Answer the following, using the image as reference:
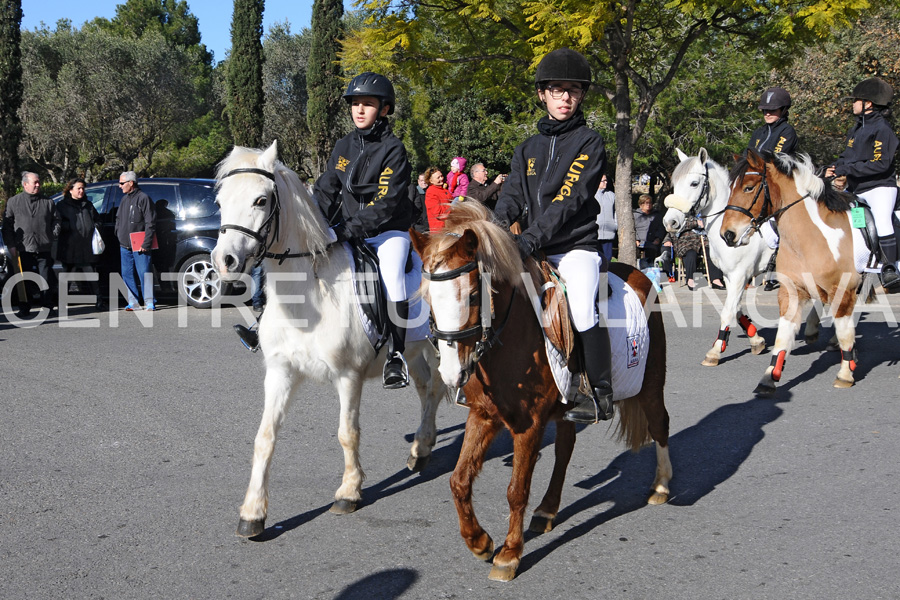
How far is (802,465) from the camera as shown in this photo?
5.43 m

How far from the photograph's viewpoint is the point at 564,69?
14.0 ft

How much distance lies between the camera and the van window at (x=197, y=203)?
1319 cm

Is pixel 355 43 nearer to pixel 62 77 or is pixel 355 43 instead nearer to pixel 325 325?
pixel 325 325

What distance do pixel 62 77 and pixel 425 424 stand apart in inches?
1586

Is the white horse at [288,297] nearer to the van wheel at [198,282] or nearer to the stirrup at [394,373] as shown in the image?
the stirrup at [394,373]

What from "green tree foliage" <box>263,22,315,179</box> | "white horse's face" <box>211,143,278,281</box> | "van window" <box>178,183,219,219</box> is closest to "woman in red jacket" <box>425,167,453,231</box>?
"van window" <box>178,183,219,219</box>

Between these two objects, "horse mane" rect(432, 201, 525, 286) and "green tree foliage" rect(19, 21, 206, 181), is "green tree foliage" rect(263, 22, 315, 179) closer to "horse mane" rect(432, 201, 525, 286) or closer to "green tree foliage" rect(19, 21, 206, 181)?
"green tree foliage" rect(19, 21, 206, 181)

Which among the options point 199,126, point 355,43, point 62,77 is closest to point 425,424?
point 355,43

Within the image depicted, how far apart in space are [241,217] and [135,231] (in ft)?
30.6

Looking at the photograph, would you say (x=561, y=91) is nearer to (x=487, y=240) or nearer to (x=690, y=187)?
(x=487, y=240)

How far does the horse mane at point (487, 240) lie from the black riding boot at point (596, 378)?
60cm

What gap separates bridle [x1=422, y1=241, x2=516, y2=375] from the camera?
3318mm

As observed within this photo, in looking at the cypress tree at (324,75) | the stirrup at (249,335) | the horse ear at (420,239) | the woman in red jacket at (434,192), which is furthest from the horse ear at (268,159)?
the cypress tree at (324,75)

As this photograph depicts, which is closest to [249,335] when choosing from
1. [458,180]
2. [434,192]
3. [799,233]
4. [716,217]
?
[799,233]
